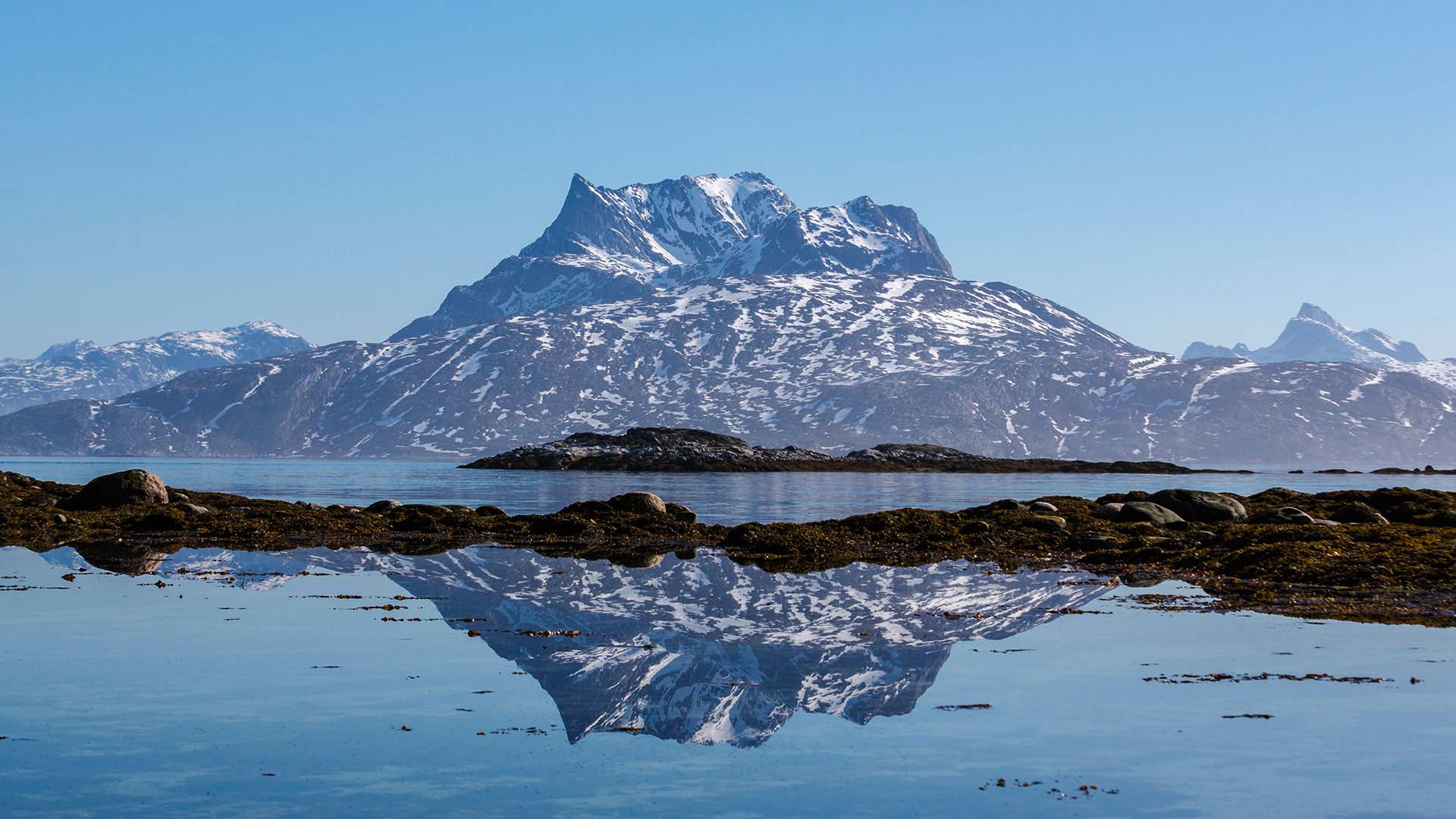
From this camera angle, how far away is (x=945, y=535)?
164ft

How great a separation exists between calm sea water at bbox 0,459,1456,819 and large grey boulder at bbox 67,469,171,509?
33.2 metres

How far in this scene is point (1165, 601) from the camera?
98.7 feet

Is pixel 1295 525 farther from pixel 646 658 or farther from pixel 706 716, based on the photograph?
pixel 706 716

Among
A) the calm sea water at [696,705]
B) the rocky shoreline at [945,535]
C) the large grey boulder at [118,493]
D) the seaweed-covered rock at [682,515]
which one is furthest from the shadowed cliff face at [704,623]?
the large grey boulder at [118,493]

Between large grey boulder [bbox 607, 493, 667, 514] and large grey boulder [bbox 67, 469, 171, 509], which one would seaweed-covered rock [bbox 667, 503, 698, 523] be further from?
large grey boulder [bbox 67, 469, 171, 509]

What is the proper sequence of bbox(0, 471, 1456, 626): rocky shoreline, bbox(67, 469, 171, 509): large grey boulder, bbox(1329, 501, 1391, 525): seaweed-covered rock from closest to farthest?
1. bbox(0, 471, 1456, 626): rocky shoreline
2. bbox(1329, 501, 1391, 525): seaweed-covered rock
3. bbox(67, 469, 171, 509): large grey boulder

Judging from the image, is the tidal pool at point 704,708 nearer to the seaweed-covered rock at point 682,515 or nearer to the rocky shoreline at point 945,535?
the rocky shoreline at point 945,535

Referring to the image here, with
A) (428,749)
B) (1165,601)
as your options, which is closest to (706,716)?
(428,749)

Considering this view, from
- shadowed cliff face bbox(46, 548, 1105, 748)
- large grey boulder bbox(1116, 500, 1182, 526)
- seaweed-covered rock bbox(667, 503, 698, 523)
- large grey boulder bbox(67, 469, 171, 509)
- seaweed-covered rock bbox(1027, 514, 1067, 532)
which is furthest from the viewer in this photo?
large grey boulder bbox(67, 469, 171, 509)

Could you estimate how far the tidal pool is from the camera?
42.9 feet

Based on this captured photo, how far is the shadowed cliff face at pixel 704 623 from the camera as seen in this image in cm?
1778

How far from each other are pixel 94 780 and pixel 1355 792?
13715mm

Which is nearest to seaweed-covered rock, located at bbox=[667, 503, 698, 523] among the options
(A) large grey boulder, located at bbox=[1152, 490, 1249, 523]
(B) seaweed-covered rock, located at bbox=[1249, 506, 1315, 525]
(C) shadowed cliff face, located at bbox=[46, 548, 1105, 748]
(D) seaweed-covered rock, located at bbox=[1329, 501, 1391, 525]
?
(C) shadowed cliff face, located at bbox=[46, 548, 1105, 748]

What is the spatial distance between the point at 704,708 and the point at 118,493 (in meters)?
54.9
